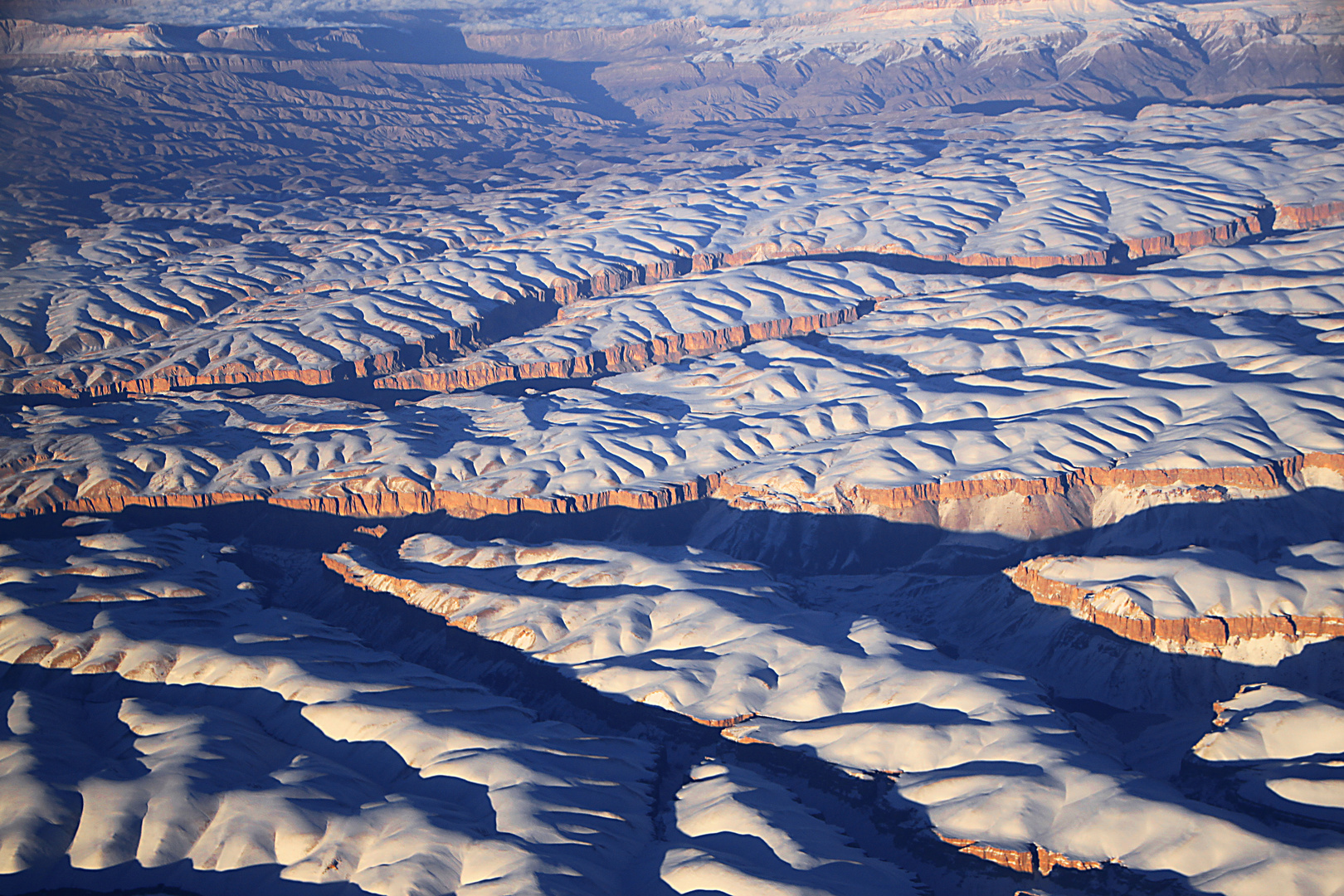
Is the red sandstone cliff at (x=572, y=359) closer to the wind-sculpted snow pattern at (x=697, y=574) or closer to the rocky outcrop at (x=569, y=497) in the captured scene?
the wind-sculpted snow pattern at (x=697, y=574)

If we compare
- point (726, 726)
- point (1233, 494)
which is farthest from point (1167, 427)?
point (726, 726)

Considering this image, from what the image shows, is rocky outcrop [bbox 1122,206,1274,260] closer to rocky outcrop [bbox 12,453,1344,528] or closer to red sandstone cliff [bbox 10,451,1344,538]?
rocky outcrop [bbox 12,453,1344,528]

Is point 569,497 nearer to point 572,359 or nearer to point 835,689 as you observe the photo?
point 835,689

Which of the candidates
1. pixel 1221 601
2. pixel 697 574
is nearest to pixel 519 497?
pixel 697 574

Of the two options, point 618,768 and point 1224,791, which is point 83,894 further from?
point 1224,791

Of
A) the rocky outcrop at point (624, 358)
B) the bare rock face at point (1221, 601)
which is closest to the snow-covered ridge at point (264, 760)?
the bare rock face at point (1221, 601)
